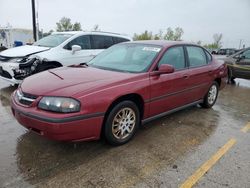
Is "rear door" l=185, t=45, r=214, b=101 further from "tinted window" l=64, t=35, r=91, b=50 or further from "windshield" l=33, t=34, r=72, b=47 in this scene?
"windshield" l=33, t=34, r=72, b=47

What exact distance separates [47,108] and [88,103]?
0.51 metres

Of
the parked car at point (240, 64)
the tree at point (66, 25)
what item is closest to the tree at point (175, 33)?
the tree at point (66, 25)

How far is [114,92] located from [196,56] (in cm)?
268

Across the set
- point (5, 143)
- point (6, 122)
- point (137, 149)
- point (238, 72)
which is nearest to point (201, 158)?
point (137, 149)

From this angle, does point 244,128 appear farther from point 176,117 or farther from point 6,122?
point 6,122

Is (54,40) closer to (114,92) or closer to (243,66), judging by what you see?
(114,92)

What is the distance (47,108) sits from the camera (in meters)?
2.98

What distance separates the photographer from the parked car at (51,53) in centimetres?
624

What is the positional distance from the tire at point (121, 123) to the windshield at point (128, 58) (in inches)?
26.1

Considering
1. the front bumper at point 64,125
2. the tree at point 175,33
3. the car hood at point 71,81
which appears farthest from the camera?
the tree at point 175,33

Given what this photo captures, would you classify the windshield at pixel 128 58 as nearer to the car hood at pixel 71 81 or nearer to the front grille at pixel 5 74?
the car hood at pixel 71 81

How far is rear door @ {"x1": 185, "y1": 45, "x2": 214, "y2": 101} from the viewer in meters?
4.86

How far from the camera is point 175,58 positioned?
4.54 m

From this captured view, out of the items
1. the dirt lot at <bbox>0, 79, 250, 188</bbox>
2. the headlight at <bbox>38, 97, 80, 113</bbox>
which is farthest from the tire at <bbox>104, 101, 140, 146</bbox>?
the headlight at <bbox>38, 97, 80, 113</bbox>
